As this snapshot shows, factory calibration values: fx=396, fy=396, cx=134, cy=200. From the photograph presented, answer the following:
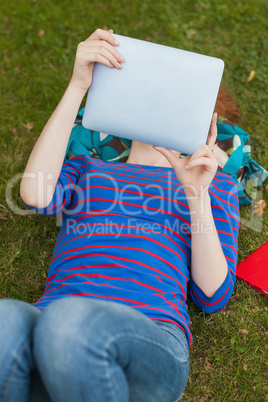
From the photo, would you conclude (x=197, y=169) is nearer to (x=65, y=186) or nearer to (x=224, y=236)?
(x=224, y=236)

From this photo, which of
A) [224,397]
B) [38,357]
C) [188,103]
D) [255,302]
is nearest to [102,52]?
[188,103]

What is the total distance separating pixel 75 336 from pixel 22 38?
2.93 meters

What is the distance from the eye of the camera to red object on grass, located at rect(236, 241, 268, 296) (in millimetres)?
2244

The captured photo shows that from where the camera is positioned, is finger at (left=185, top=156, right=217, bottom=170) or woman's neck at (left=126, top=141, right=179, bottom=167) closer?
finger at (left=185, top=156, right=217, bottom=170)

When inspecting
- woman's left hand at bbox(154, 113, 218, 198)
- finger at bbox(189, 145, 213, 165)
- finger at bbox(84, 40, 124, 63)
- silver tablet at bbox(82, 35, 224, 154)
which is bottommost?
woman's left hand at bbox(154, 113, 218, 198)

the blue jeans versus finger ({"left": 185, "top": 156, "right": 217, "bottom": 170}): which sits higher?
finger ({"left": 185, "top": 156, "right": 217, "bottom": 170})

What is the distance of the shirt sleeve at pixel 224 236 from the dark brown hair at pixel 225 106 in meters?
0.71

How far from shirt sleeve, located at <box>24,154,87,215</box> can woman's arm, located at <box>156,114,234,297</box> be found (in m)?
0.56

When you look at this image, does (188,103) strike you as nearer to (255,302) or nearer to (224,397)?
(255,302)

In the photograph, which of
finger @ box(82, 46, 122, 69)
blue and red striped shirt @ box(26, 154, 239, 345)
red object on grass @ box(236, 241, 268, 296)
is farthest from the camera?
red object on grass @ box(236, 241, 268, 296)

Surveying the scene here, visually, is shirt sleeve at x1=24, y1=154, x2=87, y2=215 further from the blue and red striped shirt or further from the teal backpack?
the teal backpack

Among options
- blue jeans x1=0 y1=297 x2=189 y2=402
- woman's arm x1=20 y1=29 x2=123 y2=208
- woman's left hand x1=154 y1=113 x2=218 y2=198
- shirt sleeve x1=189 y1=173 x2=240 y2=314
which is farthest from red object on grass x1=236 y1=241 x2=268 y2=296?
woman's arm x1=20 y1=29 x2=123 y2=208

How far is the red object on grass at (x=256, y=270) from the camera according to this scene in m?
2.24

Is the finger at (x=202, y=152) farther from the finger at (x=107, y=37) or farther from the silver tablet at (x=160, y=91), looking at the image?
the finger at (x=107, y=37)
